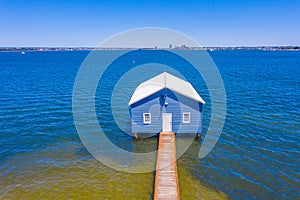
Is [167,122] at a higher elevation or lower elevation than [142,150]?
higher

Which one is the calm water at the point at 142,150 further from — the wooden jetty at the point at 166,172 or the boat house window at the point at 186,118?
the boat house window at the point at 186,118

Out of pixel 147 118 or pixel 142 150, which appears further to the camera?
pixel 147 118

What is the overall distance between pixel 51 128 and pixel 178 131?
13.4m

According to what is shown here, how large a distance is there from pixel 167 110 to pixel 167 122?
44.6 inches

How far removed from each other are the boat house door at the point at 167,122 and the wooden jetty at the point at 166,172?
504 mm

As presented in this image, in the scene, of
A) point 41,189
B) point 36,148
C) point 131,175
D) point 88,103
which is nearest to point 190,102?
point 131,175

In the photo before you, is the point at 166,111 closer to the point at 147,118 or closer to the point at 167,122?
the point at 167,122

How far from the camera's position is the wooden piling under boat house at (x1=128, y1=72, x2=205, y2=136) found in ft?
62.8

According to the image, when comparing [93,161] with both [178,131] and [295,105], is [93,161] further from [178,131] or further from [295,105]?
[295,105]

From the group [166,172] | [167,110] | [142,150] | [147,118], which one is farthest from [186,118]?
[166,172]

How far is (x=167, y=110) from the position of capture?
19625mm

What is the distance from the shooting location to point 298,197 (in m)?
13.7

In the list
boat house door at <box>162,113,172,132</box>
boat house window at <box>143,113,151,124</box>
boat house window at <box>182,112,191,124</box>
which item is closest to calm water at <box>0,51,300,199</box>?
boat house door at <box>162,113,172,132</box>

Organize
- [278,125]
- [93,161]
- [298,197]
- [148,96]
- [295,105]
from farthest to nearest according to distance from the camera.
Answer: [295,105] < [278,125] < [148,96] < [93,161] < [298,197]
